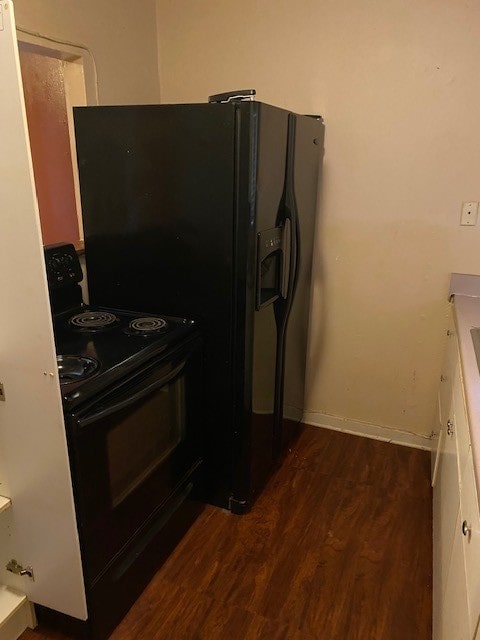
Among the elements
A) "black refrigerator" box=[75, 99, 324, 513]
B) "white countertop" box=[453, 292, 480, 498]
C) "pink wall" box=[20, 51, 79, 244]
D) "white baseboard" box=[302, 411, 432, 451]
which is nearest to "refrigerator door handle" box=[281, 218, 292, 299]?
"black refrigerator" box=[75, 99, 324, 513]

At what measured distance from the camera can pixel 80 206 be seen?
6.69 feet

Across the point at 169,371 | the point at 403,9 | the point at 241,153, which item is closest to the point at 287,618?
the point at 169,371

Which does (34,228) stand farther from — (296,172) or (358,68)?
(358,68)

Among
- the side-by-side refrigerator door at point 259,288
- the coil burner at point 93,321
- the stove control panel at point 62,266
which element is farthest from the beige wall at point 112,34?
the coil burner at point 93,321

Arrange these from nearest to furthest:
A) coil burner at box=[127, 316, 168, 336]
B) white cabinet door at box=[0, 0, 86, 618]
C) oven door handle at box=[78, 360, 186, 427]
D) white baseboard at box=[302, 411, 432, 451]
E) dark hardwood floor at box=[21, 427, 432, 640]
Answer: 1. white cabinet door at box=[0, 0, 86, 618]
2. oven door handle at box=[78, 360, 186, 427]
3. dark hardwood floor at box=[21, 427, 432, 640]
4. coil burner at box=[127, 316, 168, 336]
5. white baseboard at box=[302, 411, 432, 451]

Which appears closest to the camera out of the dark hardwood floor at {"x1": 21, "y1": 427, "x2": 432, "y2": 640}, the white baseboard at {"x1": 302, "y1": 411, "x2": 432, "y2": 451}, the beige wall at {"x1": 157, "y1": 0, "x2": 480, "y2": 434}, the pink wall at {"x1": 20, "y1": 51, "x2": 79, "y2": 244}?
the dark hardwood floor at {"x1": 21, "y1": 427, "x2": 432, "y2": 640}

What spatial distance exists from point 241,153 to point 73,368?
882 millimetres

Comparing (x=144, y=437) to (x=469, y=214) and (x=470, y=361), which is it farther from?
(x=469, y=214)

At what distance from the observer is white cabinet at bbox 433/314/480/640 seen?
977 mm

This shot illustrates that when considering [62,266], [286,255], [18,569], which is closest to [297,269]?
[286,255]

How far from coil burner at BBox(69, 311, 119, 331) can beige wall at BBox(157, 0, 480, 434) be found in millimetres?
1168

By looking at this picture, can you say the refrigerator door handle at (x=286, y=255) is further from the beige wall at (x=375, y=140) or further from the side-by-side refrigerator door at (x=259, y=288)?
the beige wall at (x=375, y=140)

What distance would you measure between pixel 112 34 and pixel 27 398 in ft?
5.55

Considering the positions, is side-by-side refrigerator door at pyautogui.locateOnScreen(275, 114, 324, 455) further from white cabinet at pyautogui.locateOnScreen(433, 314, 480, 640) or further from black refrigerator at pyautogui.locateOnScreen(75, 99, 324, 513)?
white cabinet at pyautogui.locateOnScreen(433, 314, 480, 640)
